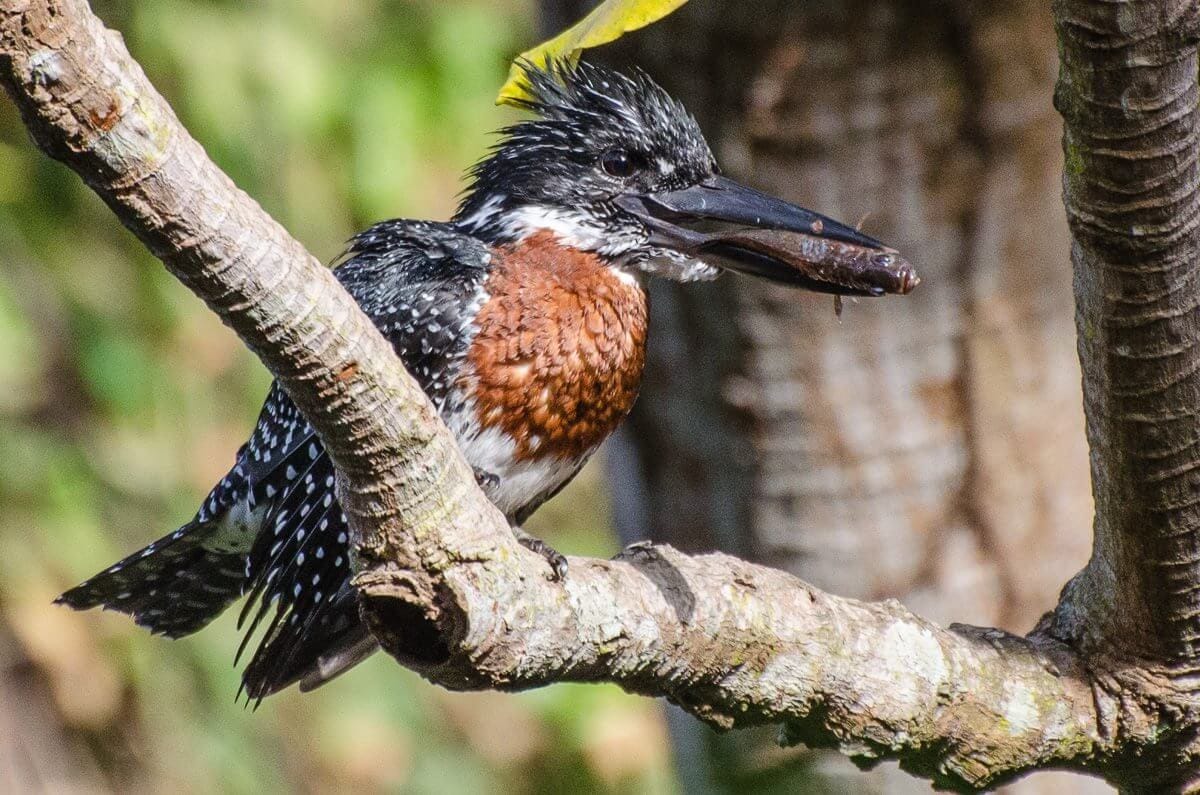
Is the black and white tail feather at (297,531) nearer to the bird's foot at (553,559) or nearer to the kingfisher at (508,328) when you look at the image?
the kingfisher at (508,328)

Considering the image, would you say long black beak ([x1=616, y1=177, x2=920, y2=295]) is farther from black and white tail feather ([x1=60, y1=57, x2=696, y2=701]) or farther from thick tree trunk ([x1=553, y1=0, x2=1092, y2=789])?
thick tree trunk ([x1=553, y1=0, x2=1092, y2=789])

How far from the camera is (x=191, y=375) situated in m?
4.90

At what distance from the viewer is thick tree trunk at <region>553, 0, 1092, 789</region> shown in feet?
10.7

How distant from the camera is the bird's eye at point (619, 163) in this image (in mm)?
2836

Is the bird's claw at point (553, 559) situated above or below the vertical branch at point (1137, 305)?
below

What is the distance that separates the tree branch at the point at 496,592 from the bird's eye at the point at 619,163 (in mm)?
920

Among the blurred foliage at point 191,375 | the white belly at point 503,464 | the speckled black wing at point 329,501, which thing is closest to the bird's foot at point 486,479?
the white belly at point 503,464

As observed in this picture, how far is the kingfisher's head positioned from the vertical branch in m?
0.88

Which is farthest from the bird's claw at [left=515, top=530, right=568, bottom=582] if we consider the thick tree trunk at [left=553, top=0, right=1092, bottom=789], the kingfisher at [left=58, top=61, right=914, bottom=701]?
the thick tree trunk at [left=553, top=0, right=1092, bottom=789]

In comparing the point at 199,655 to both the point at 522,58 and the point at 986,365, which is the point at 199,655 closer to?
the point at 986,365

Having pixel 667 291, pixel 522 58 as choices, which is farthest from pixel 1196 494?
pixel 667 291

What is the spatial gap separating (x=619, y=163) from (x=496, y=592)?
1.23m

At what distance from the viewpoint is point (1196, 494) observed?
6.51ft

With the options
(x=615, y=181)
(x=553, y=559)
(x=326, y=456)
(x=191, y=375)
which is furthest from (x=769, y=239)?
(x=191, y=375)
